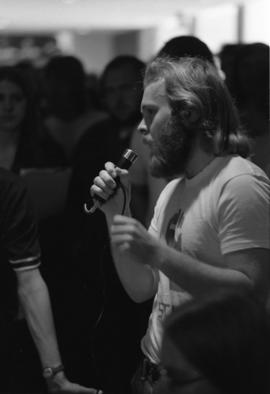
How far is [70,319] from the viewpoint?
258cm

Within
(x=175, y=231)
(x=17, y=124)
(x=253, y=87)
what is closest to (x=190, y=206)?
(x=175, y=231)

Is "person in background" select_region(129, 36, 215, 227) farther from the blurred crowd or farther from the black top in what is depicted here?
the black top

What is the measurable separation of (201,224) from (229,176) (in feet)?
0.39

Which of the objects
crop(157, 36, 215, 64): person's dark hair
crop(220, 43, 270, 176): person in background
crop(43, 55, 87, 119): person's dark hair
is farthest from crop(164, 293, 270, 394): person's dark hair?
crop(43, 55, 87, 119): person's dark hair

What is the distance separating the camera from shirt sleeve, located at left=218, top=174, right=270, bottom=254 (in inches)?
63.5

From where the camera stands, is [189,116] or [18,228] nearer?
[189,116]

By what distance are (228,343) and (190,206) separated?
587mm

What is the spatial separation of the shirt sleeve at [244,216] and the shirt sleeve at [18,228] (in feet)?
2.29

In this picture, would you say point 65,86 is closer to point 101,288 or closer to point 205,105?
point 101,288

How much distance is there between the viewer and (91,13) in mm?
13203

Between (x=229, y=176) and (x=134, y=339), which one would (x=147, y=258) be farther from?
(x=134, y=339)

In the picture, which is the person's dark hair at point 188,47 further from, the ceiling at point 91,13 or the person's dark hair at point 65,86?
the ceiling at point 91,13

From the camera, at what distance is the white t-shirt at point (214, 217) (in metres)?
1.62

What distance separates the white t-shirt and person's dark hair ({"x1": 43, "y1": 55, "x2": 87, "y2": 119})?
6.74ft
